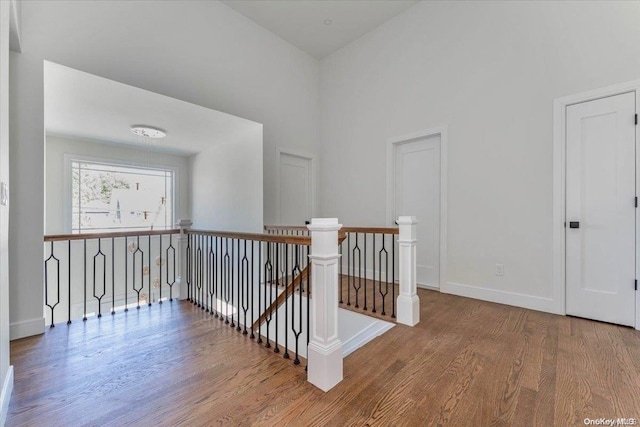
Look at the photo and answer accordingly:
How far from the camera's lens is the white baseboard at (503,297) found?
280 centimetres

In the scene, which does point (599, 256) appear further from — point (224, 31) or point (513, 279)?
point (224, 31)

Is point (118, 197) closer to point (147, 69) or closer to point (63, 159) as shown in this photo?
point (63, 159)

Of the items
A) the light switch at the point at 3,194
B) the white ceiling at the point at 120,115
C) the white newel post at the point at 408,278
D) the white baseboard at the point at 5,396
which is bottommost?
the white baseboard at the point at 5,396

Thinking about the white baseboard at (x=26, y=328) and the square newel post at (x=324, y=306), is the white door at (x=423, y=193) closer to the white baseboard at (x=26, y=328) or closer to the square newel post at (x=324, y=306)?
the square newel post at (x=324, y=306)

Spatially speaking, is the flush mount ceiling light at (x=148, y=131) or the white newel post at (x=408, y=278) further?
the flush mount ceiling light at (x=148, y=131)

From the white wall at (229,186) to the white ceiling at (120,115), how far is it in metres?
0.25

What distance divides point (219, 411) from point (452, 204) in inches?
124

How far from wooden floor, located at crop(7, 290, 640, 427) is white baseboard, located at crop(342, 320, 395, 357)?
0.10 meters

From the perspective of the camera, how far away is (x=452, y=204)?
3430 mm

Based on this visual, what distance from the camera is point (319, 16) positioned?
3.94 meters

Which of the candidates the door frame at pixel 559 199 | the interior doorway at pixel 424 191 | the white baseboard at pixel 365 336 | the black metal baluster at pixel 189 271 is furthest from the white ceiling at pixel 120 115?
the door frame at pixel 559 199

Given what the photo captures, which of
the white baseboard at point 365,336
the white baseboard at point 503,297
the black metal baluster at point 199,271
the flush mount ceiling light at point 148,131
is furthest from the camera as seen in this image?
the flush mount ceiling light at point 148,131

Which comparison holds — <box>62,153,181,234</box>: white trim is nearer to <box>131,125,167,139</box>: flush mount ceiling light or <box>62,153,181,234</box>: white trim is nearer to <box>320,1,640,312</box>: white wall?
<box>131,125,167,139</box>: flush mount ceiling light

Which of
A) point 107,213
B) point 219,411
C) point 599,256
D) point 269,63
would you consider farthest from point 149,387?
point 107,213
